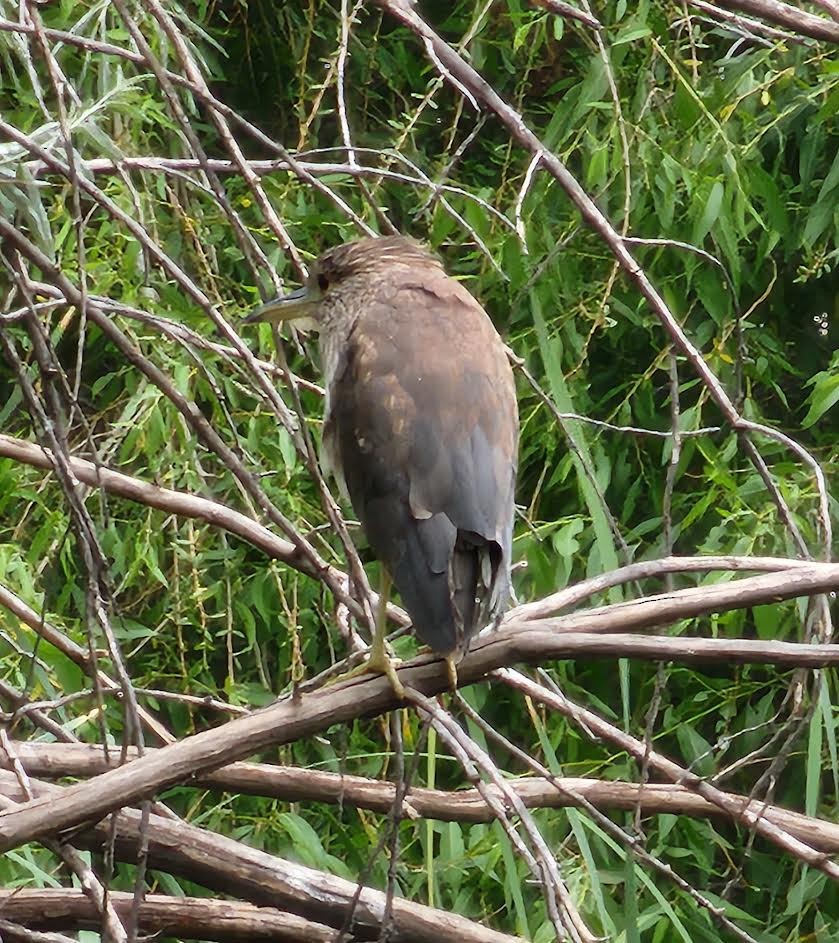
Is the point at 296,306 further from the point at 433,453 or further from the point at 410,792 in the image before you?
the point at 410,792

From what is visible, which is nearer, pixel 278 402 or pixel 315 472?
pixel 315 472

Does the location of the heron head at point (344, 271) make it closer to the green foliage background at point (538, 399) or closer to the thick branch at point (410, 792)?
the green foliage background at point (538, 399)

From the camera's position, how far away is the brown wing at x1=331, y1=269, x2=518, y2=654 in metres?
2.18

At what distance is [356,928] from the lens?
242 cm

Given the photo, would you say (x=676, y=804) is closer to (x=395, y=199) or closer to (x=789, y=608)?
(x=789, y=608)

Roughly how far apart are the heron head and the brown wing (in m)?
0.20

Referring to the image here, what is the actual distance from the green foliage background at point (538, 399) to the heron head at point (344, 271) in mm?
181

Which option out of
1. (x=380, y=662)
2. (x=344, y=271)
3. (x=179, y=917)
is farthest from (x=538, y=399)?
(x=179, y=917)

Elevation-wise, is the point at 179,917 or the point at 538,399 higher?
the point at 538,399

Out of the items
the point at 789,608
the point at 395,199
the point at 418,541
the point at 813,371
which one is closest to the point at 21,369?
the point at 418,541

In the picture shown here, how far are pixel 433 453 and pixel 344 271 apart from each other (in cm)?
64

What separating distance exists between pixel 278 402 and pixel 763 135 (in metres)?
2.11

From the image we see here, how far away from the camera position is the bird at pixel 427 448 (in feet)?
7.13

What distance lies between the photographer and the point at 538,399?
3.30 m
